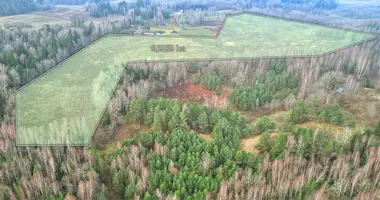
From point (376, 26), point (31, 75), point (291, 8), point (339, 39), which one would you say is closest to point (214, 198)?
point (339, 39)

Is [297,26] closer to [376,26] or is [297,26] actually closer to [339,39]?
[339,39]

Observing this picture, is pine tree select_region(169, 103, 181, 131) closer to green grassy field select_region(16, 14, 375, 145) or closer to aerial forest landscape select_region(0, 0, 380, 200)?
aerial forest landscape select_region(0, 0, 380, 200)

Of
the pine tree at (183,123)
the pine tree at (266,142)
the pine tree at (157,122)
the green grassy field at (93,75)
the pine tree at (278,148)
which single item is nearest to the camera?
the green grassy field at (93,75)

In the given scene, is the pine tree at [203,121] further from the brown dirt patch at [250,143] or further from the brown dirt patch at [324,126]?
the brown dirt patch at [324,126]

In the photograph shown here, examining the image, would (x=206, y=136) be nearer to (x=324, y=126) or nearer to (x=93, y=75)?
(x=324, y=126)

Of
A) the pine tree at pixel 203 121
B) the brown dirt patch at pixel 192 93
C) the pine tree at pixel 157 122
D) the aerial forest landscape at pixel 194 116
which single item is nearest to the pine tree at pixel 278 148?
the aerial forest landscape at pixel 194 116

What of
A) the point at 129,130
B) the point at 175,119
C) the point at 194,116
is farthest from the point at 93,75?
the point at 129,130
